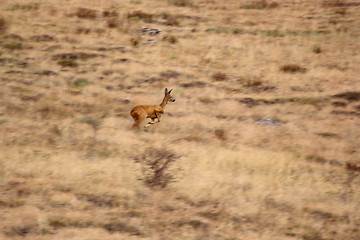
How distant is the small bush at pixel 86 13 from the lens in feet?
86.2

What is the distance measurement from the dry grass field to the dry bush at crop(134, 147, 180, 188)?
4 cm

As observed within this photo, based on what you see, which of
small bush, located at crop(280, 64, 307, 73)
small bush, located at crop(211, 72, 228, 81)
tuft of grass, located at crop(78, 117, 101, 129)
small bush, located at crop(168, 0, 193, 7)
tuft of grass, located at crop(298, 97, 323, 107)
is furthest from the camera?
small bush, located at crop(168, 0, 193, 7)

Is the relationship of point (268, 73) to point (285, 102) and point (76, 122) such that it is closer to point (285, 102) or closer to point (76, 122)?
point (285, 102)

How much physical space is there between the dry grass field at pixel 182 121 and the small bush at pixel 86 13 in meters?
0.11

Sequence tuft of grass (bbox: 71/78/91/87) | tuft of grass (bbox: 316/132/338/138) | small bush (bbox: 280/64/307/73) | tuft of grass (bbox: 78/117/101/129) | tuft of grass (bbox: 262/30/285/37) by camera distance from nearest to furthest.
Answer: tuft of grass (bbox: 78/117/101/129)
tuft of grass (bbox: 316/132/338/138)
tuft of grass (bbox: 71/78/91/87)
small bush (bbox: 280/64/307/73)
tuft of grass (bbox: 262/30/285/37)

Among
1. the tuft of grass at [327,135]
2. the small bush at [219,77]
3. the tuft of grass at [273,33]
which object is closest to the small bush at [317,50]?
the tuft of grass at [273,33]

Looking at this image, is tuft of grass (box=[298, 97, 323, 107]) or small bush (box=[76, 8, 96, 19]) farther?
small bush (box=[76, 8, 96, 19])

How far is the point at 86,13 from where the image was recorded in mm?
26531

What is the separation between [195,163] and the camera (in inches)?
508

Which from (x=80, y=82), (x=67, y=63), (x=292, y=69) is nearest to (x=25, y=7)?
(x=67, y=63)

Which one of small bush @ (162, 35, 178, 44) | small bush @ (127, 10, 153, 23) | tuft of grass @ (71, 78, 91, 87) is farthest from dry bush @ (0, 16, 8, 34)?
small bush @ (162, 35, 178, 44)

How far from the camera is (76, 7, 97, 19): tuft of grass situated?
26.3 meters

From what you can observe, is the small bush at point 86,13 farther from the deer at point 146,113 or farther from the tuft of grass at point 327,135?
the tuft of grass at point 327,135

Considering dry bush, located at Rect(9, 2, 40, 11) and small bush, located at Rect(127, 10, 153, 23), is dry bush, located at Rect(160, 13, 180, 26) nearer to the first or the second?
small bush, located at Rect(127, 10, 153, 23)
